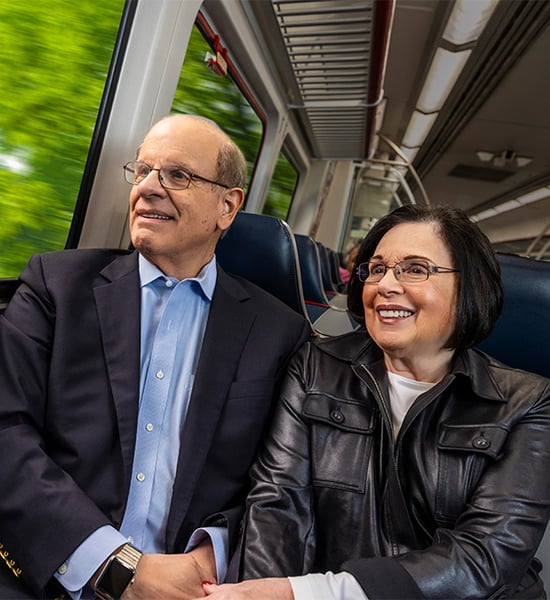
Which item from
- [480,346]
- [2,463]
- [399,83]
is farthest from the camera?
[399,83]

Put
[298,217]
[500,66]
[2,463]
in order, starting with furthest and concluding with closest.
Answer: [298,217] < [500,66] < [2,463]

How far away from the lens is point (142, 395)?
128 cm

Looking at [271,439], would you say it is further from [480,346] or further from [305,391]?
[480,346]

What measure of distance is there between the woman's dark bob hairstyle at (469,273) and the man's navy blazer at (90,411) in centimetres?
50

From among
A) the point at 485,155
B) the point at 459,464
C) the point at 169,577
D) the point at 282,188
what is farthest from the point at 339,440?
the point at 485,155

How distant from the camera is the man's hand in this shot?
1.04 metres

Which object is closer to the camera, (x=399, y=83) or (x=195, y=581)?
(x=195, y=581)

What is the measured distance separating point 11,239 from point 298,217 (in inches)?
217

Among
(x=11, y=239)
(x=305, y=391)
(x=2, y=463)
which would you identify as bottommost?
(x=2, y=463)

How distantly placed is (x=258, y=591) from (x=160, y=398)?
0.53 m

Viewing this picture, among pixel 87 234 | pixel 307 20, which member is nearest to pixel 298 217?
pixel 307 20

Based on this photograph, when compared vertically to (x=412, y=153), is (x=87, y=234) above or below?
below

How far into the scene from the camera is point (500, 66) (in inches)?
198

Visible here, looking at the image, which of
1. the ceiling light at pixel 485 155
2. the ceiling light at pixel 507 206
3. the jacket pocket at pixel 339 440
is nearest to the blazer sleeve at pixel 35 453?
the jacket pocket at pixel 339 440
